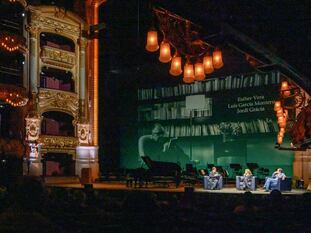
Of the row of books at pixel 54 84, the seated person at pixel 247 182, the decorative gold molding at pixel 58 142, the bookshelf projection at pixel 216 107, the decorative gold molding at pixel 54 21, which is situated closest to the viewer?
the seated person at pixel 247 182

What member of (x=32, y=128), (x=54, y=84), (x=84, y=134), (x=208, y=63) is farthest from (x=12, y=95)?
(x=208, y=63)

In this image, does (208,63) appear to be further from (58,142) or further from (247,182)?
(58,142)

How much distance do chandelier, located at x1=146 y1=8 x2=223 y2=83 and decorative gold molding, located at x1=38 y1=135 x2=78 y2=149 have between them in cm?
981

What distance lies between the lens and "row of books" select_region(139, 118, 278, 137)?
2017 centimetres

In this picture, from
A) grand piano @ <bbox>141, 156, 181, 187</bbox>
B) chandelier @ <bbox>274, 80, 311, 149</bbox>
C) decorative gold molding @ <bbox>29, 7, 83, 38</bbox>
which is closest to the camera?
chandelier @ <bbox>274, 80, 311, 149</bbox>

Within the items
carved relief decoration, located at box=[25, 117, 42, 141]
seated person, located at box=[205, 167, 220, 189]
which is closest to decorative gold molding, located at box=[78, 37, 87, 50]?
carved relief decoration, located at box=[25, 117, 42, 141]

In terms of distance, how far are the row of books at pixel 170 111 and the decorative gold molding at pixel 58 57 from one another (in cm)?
538

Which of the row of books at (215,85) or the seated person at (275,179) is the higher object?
the row of books at (215,85)

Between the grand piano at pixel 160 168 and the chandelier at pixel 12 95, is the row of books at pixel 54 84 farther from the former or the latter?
the grand piano at pixel 160 168

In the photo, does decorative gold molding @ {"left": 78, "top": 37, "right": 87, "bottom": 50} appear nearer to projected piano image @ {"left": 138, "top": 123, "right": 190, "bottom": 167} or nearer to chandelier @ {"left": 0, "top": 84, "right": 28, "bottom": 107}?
chandelier @ {"left": 0, "top": 84, "right": 28, "bottom": 107}

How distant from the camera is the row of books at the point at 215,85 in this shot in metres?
20.3

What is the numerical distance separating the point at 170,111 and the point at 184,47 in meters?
14.3

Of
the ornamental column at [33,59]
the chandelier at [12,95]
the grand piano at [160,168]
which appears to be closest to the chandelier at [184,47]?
the grand piano at [160,168]

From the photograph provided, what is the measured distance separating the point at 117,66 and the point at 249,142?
9555mm
